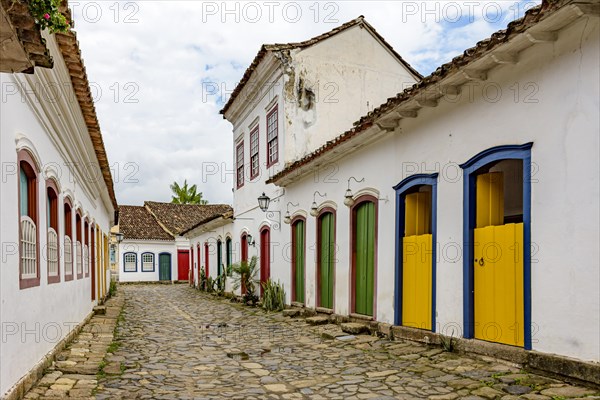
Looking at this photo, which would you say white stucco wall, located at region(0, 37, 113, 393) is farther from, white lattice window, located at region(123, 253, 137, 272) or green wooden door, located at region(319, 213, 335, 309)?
white lattice window, located at region(123, 253, 137, 272)

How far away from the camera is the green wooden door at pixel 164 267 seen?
37000mm

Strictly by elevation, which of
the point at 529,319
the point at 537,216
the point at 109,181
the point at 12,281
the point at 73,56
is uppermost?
the point at 73,56

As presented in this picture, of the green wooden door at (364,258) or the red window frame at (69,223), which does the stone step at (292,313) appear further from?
the red window frame at (69,223)

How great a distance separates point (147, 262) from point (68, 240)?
94.2 feet

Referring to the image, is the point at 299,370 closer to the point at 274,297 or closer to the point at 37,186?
the point at 37,186

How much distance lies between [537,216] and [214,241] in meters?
18.7

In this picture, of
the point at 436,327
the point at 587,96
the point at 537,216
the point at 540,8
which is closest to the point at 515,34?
Result: the point at 540,8

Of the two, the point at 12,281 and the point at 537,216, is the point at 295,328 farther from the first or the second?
the point at 12,281

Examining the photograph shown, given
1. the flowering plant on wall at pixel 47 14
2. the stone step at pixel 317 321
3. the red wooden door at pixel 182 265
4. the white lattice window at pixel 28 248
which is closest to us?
the flowering plant on wall at pixel 47 14

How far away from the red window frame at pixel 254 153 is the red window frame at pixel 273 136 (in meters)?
1.15

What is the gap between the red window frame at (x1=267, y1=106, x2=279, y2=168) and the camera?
47.9ft

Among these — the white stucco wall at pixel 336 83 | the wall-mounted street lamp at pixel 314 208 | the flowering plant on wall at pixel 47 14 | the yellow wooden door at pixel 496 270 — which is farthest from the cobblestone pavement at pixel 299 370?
the white stucco wall at pixel 336 83

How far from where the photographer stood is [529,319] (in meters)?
5.89

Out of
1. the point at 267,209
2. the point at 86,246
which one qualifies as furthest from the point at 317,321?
the point at 86,246
